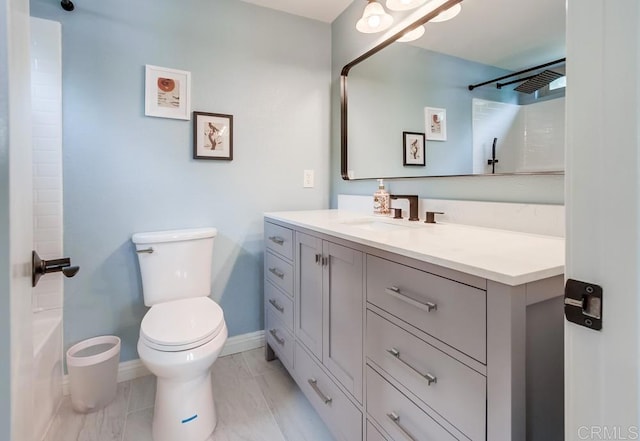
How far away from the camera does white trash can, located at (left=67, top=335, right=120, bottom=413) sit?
150 cm

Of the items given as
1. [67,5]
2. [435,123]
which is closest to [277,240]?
[435,123]

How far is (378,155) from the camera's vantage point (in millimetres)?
1931

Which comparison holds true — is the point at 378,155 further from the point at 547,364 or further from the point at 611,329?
the point at 611,329

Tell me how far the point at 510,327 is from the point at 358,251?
0.54m

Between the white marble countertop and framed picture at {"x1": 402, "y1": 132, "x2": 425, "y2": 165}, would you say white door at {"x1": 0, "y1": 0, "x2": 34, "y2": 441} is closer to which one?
the white marble countertop

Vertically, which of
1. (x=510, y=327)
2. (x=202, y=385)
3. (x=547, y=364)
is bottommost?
(x=202, y=385)

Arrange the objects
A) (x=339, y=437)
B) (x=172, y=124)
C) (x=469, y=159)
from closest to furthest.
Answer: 1. (x=339, y=437)
2. (x=469, y=159)
3. (x=172, y=124)

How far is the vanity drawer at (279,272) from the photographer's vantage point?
64.1 inches

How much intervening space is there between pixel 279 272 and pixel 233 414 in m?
0.71

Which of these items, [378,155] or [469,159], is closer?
[469,159]

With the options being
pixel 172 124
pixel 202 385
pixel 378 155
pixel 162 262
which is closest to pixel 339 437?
pixel 202 385

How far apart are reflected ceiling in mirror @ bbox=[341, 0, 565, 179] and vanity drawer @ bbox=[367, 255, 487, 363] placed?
645mm

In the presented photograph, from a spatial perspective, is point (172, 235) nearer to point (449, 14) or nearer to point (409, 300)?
point (409, 300)

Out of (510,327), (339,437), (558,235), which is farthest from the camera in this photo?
(339,437)
